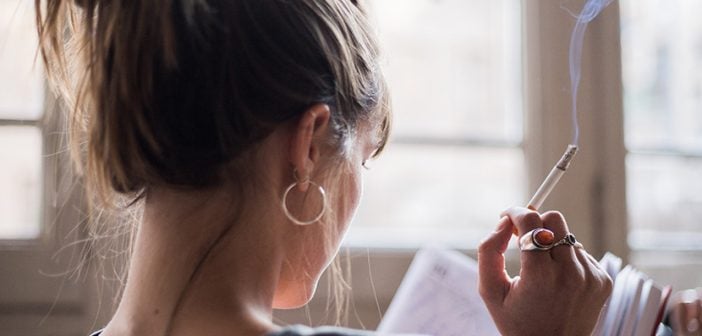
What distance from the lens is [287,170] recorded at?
2.44ft

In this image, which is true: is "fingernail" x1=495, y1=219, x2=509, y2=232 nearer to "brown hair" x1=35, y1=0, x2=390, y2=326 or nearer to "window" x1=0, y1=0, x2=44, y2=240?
"brown hair" x1=35, y1=0, x2=390, y2=326

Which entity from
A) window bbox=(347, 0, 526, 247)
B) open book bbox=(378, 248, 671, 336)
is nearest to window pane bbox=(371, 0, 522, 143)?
window bbox=(347, 0, 526, 247)

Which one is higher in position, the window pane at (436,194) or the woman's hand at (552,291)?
the woman's hand at (552,291)

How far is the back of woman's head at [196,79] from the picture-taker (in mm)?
699

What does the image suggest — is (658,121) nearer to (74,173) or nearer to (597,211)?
(597,211)

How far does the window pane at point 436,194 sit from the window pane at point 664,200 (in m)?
0.22

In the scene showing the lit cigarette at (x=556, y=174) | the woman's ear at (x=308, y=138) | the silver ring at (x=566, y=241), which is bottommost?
the silver ring at (x=566, y=241)

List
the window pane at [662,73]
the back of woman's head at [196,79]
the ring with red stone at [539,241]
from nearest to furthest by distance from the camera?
the back of woman's head at [196,79], the ring with red stone at [539,241], the window pane at [662,73]

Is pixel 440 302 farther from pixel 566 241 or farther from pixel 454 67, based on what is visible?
pixel 454 67

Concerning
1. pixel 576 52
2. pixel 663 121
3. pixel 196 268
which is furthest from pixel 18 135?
pixel 663 121

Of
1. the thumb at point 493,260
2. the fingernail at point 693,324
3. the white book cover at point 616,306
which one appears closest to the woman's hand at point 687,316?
the fingernail at point 693,324

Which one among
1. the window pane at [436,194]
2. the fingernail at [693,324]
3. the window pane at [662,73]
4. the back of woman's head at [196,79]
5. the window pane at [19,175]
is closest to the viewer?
the back of woman's head at [196,79]

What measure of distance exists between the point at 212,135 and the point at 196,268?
4.4 inches

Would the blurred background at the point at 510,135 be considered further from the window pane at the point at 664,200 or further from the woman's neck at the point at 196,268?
the woman's neck at the point at 196,268
